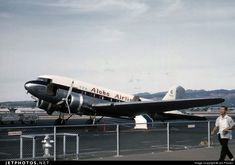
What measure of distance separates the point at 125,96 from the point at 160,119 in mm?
6713

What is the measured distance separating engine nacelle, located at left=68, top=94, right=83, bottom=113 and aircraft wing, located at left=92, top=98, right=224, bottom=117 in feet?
4.81

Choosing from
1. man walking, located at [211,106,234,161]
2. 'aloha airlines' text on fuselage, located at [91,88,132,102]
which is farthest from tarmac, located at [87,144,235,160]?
'aloha airlines' text on fuselage, located at [91,88,132,102]

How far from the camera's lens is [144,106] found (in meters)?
43.9

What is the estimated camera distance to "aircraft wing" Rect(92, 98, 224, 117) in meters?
42.6

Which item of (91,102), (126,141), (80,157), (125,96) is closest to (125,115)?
(125,96)

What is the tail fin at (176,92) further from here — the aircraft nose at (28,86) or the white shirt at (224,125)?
the white shirt at (224,125)

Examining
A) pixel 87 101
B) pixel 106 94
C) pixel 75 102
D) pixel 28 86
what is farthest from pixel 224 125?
pixel 106 94

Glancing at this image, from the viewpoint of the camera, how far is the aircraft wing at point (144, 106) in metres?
42.6

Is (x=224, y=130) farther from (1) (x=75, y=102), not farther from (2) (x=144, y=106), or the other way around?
(2) (x=144, y=106)

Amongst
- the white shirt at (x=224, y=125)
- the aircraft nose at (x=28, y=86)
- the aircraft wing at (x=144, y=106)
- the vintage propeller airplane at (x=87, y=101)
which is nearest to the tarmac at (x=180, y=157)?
the white shirt at (x=224, y=125)

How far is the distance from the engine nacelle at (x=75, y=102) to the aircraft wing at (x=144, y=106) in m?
1.46

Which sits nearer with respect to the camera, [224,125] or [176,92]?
[224,125]

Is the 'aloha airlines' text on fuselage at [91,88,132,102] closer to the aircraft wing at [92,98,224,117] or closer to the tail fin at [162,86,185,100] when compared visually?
the aircraft wing at [92,98,224,117]

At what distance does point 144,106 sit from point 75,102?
7125mm
